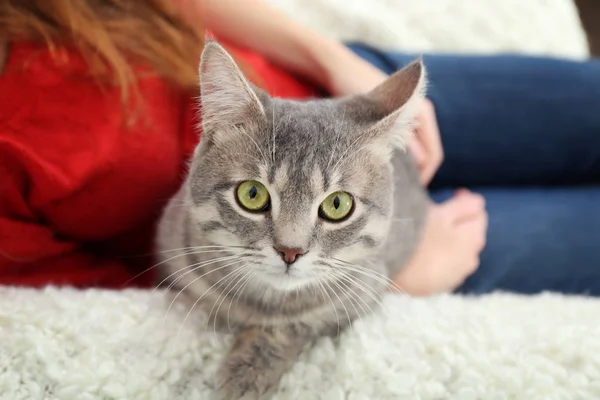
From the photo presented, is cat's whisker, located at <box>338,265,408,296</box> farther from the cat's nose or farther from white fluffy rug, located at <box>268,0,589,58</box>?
white fluffy rug, located at <box>268,0,589,58</box>

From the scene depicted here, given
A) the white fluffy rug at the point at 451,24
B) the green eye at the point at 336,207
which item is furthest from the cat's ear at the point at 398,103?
the white fluffy rug at the point at 451,24

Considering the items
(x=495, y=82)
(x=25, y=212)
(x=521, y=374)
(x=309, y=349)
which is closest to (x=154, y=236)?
(x=25, y=212)

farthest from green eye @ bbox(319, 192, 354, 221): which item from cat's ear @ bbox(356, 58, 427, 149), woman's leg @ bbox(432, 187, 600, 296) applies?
woman's leg @ bbox(432, 187, 600, 296)

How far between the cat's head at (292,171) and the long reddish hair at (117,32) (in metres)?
0.23

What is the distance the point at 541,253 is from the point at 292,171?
683 mm

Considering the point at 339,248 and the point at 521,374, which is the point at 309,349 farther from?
the point at 521,374

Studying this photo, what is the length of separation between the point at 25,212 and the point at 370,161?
609mm

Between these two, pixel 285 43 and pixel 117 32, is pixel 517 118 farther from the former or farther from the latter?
pixel 117 32

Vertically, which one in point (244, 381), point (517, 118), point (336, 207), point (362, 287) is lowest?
point (244, 381)

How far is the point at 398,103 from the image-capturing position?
817mm

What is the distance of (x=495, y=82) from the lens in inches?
50.3

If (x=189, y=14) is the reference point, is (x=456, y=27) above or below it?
above

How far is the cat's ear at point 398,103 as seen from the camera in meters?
0.79

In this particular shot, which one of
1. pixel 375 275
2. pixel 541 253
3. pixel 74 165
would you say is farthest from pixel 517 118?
pixel 74 165
